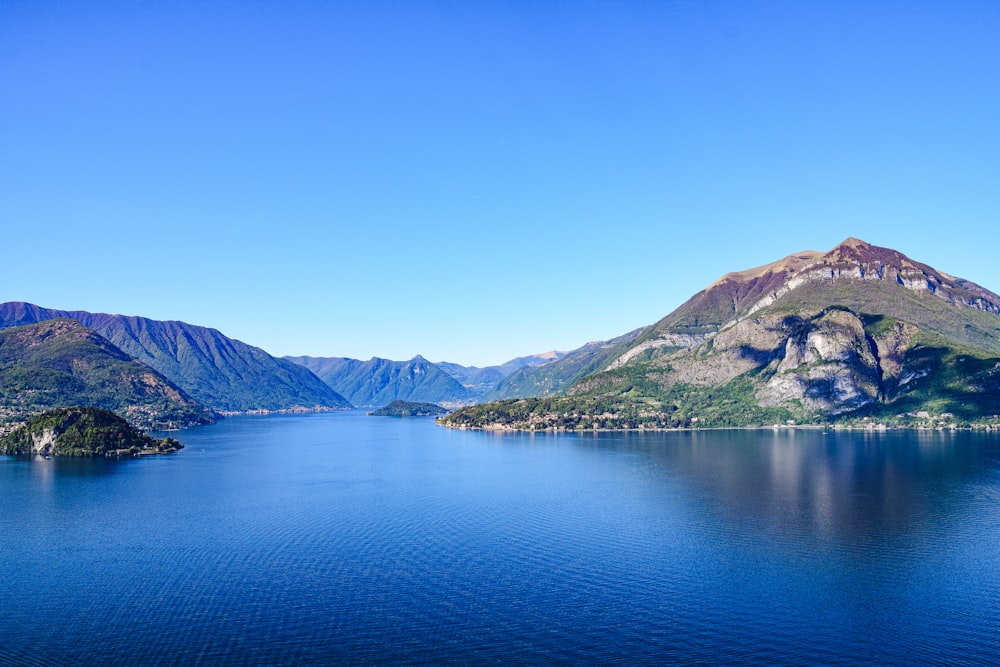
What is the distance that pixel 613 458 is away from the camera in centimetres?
15962

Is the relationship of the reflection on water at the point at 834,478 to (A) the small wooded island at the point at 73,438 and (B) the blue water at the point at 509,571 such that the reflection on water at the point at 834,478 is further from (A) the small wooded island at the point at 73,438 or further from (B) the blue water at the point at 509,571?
(A) the small wooded island at the point at 73,438

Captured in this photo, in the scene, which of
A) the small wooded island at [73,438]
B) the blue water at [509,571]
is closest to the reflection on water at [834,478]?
the blue water at [509,571]

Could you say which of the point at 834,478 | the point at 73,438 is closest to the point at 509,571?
the point at 834,478

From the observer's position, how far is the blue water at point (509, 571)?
44.2 metres

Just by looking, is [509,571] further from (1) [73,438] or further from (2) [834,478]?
(1) [73,438]

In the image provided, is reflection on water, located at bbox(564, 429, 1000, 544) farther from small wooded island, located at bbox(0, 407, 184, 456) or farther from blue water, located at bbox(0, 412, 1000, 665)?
small wooded island, located at bbox(0, 407, 184, 456)

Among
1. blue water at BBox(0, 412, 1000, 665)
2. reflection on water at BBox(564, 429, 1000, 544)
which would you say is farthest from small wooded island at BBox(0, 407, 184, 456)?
reflection on water at BBox(564, 429, 1000, 544)

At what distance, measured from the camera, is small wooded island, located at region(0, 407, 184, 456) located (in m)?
168

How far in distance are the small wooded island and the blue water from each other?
49171mm

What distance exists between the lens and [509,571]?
2404 inches

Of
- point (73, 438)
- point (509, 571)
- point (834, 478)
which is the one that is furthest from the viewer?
point (73, 438)

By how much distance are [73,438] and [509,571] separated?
160 meters

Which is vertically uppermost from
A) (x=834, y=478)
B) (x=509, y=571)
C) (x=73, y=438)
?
(x=73, y=438)

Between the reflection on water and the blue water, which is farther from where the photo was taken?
the reflection on water
